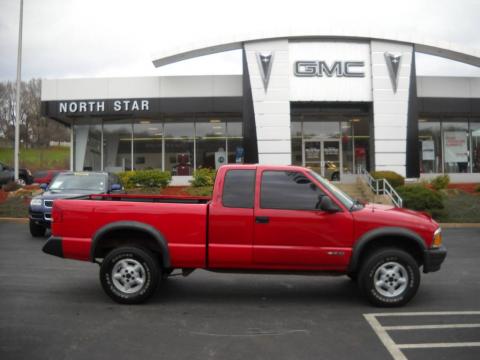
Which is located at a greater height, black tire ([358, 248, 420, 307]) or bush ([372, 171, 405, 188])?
bush ([372, 171, 405, 188])

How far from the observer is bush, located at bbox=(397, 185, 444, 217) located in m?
14.5

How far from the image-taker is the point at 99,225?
5.68 meters

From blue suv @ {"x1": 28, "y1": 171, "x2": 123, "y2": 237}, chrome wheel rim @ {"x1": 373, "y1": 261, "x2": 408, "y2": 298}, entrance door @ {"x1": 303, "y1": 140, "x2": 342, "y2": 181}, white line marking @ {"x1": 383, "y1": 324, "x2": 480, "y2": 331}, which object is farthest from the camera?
entrance door @ {"x1": 303, "y1": 140, "x2": 342, "y2": 181}

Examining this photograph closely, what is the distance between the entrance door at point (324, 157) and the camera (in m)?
23.5

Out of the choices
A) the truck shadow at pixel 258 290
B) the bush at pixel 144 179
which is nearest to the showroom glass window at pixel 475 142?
the bush at pixel 144 179

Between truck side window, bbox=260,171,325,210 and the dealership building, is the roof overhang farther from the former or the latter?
truck side window, bbox=260,171,325,210

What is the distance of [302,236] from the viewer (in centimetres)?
551

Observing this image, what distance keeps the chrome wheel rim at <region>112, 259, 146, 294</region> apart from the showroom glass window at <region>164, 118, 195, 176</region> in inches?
716

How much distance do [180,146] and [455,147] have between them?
49.3 ft

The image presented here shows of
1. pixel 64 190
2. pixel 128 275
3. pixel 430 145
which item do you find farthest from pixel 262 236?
pixel 430 145

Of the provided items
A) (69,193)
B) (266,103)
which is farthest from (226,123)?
(69,193)

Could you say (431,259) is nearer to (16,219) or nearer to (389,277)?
(389,277)

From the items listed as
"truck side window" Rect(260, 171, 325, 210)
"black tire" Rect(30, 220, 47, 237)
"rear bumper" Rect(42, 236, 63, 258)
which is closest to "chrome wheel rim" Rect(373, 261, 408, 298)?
"truck side window" Rect(260, 171, 325, 210)

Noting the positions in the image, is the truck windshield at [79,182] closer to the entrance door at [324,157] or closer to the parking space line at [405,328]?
the parking space line at [405,328]
